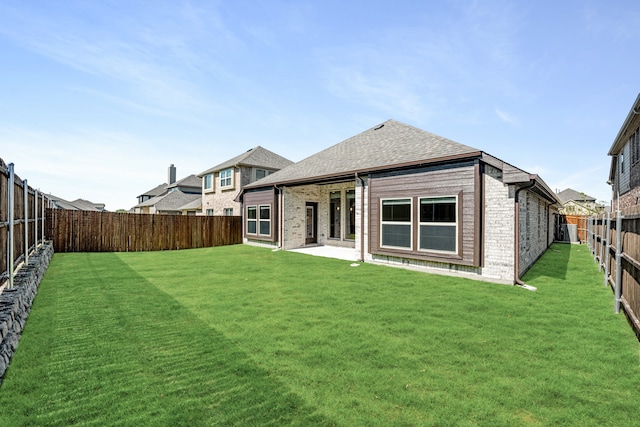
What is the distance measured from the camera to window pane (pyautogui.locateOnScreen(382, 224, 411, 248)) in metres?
9.65

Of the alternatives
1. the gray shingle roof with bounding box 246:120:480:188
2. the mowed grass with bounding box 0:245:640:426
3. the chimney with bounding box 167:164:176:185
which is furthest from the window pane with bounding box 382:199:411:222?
the chimney with bounding box 167:164:176:185

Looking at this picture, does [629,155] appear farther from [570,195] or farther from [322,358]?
[570,195]

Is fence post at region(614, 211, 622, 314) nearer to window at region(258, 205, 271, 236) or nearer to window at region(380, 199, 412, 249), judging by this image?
window at region(380, 199, 412, 249)

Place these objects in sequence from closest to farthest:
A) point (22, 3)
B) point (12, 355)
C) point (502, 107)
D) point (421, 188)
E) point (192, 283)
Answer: point (12, 355) → point (22, 3) → point (192, 283) → point (421, 188) → point (502, 107)

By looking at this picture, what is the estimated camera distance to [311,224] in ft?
54.6

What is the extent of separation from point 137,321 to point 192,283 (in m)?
2.91

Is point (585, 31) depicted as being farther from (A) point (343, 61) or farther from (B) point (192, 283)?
(B) point (192, 283)

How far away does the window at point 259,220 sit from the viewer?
16172 millimetres

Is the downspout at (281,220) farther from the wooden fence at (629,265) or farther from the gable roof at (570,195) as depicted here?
the gable roof at (570,195)

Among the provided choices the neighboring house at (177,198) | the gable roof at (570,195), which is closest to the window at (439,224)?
the neighboring house at (177,198)

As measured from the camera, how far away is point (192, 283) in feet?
25.3

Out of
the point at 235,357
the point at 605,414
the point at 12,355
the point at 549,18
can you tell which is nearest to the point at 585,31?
the point at 549,18

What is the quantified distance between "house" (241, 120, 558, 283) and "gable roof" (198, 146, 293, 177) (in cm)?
900

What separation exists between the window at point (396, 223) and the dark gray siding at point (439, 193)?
197mm
